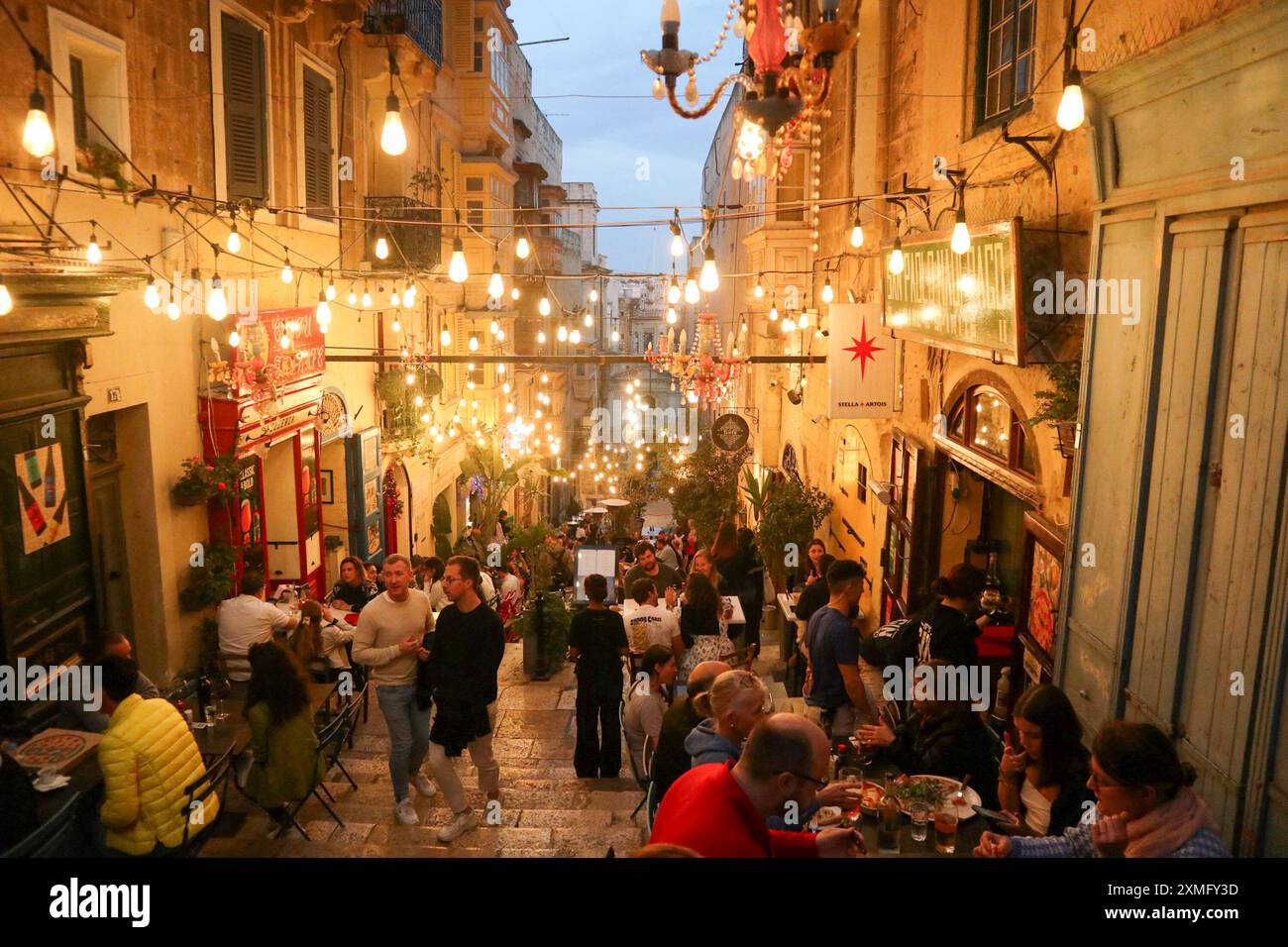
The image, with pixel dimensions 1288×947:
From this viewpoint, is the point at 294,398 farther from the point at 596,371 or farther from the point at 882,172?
the point at 596,371

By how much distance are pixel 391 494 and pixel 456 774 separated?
36.7 ft

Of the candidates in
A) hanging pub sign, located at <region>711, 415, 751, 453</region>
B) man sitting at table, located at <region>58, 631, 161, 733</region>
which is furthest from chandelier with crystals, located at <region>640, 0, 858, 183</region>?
hanging pub sign, located at <region>711, 415, 751, 453</region>

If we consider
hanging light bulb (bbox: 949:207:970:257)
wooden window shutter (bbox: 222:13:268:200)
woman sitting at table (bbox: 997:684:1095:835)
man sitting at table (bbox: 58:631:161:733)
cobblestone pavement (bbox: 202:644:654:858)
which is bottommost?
cobblestone pavement (bbox: 202:644:654:858)

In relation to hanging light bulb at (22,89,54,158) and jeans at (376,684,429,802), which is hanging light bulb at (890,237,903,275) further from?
hanging light bulb at (22,89,54,158)

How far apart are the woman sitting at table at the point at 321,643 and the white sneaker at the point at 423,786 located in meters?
1.81

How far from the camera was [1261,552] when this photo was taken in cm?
380

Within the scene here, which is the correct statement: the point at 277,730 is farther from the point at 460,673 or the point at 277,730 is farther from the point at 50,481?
the point at 50,481

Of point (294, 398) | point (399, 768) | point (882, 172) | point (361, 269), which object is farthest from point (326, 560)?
point (882, 172)

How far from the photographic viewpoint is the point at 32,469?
732 cm

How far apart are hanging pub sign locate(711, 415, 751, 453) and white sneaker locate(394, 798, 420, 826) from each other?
39.0ft

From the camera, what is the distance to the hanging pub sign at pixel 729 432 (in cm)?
1789

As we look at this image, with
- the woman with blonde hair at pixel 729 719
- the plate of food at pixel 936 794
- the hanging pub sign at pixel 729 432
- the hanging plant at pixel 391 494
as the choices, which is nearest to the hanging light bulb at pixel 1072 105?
the woman with blonde hair at pixel 729 719

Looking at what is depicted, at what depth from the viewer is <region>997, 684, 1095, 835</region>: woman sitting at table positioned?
4.33m

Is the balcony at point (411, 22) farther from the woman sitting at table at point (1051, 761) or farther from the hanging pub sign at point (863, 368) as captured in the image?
the woman sitting at table at point (1051, 761)
